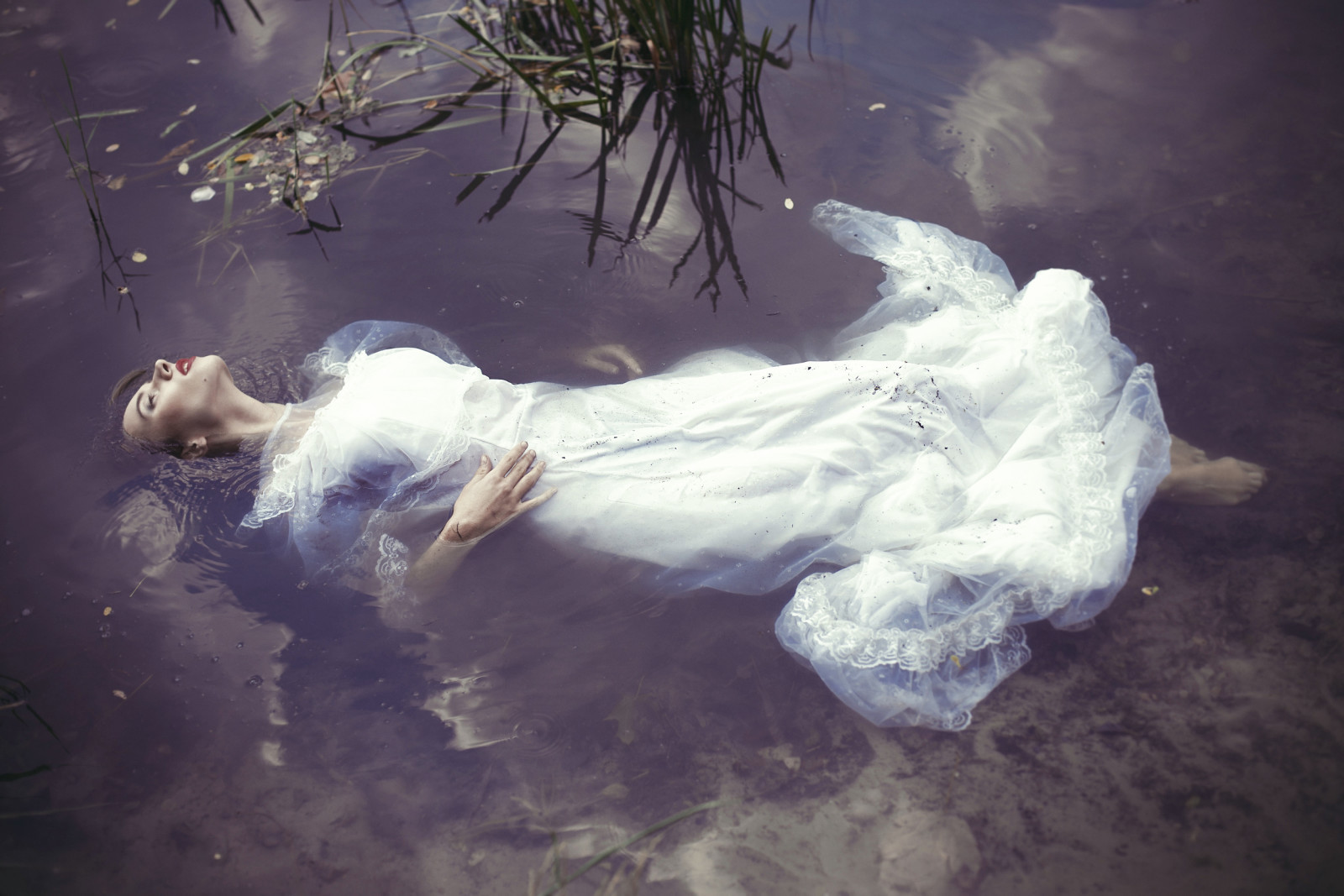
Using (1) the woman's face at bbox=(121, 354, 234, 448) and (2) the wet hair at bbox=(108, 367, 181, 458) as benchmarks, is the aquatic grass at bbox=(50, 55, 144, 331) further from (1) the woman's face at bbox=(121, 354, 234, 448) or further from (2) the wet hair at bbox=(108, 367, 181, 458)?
(1) the woman's face at bbox=(121, 354, 234, 448)

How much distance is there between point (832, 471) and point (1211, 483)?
1.24 meters

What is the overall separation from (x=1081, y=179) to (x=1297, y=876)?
2447 millimetres

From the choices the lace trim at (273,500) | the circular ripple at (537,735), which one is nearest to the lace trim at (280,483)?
the lace trim at (273,500)

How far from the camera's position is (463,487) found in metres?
2.30

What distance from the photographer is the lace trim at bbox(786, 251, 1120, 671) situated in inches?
72.6

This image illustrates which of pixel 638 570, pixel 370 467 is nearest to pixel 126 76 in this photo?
pixel 370 467

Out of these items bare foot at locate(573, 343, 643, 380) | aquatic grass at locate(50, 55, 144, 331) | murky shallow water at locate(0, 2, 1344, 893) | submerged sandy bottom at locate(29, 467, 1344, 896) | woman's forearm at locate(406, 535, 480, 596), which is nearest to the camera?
submerged sandy bottom at locate(29, 467, 1344, 896)

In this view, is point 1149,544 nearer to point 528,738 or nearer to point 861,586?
point 861,586

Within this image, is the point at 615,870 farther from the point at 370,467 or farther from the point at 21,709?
the point at 21,709

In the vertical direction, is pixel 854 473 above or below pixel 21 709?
above

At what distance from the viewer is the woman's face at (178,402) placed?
2.15 metres

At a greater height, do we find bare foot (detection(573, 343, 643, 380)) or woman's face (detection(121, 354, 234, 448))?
woman's face (detection(121, 354, 234, 448))

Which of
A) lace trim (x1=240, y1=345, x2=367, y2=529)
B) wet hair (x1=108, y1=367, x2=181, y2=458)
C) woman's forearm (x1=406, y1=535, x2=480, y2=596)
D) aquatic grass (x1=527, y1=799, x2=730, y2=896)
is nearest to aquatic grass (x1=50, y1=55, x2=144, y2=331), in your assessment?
wet hair (x1=108, y1=367, x2=181, y2=458)

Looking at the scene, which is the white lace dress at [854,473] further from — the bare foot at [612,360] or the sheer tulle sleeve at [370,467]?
the bare foot at [612,360]
